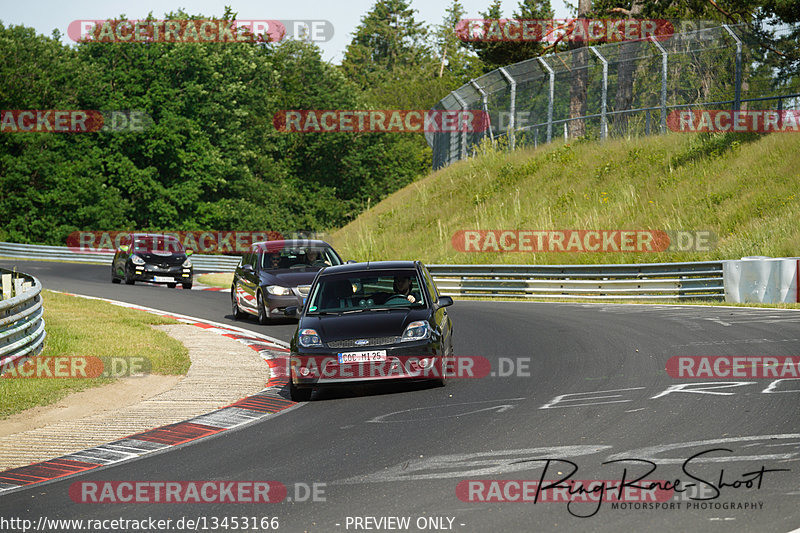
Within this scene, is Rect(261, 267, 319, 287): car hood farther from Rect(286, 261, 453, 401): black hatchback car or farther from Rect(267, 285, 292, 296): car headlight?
Rect(286, 261, 453, 401): black hatchback car

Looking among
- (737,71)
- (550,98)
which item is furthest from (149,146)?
(737,71)

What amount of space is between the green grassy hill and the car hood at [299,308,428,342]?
14.9 metres

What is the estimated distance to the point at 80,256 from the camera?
5081 cm

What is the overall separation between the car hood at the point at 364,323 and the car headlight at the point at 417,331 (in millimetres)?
57

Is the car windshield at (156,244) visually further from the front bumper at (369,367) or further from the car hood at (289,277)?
the front bumper at (369,367)

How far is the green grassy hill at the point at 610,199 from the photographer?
2700 cm

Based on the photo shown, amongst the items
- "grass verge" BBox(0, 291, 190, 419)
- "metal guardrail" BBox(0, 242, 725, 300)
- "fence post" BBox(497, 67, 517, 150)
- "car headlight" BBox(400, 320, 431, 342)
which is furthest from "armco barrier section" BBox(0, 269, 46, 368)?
"fence post" BBox(497, 67, 517, 150)

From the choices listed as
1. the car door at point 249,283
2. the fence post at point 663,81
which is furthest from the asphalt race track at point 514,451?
the fence post at point 663,81

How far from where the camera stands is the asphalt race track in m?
6.01

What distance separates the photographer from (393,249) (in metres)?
37.3

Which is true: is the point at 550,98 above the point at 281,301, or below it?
above

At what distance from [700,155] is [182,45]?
40673 millimetres

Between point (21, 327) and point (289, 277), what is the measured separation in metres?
6.34

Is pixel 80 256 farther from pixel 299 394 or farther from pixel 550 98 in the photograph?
pixel 299 394
